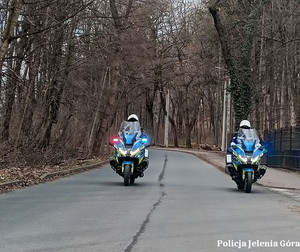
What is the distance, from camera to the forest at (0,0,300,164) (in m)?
20.2

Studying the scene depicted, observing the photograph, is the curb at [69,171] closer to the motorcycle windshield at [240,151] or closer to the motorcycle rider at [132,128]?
the motorcycle rider at [132,128]

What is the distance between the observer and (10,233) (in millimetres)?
7496

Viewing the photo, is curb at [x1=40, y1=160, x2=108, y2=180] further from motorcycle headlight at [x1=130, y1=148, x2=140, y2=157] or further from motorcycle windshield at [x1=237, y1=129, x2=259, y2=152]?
motorcycle windshield at [x1=237, y1=129, x2=259, y2=152]

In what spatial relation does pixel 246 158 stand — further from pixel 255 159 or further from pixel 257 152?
pixel 257 152

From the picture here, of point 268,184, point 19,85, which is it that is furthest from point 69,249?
point 19,85

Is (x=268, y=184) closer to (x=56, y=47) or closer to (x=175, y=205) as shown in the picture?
(x=175, y=205)

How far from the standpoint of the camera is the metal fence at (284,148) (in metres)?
23.2

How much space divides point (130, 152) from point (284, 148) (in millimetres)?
13480

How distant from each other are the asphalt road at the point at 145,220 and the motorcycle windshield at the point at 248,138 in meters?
1.31

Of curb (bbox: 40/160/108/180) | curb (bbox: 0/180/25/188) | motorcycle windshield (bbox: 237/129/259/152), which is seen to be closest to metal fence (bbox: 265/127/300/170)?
motorcycle windshield (bbox: 237/129/259/152)

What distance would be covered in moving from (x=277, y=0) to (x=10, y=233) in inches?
1102

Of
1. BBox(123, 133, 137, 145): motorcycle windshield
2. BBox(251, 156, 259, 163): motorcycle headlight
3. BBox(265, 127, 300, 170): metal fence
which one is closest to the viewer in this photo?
BBox(251, 156, 259, 163): motorcycle headlight

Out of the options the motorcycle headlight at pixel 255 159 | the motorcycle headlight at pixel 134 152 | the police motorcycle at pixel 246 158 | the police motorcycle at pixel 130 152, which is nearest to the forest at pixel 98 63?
the police motorcycle at pixel 130 152

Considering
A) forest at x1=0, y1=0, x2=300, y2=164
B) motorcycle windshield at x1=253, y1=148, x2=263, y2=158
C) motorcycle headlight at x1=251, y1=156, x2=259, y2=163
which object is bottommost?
motorcycle headlight at x1=251, y1=156, x2=259, y2=163
